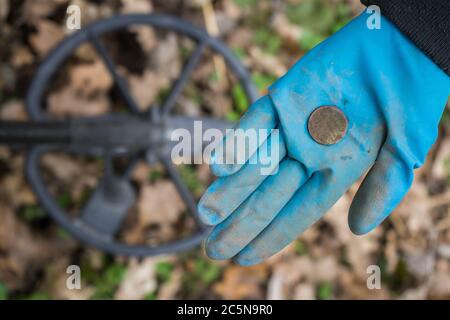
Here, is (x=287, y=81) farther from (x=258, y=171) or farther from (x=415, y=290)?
(x=415, y=290)

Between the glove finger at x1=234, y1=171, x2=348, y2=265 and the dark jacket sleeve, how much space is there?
0.55 m

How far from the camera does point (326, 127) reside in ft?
6.09

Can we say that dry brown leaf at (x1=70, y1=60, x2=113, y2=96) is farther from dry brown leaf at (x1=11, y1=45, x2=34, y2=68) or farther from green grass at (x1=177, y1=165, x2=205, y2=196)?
green grass at (x1=177, y1=165, x2=205, y2=196)

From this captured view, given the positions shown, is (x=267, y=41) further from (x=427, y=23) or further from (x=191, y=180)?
(x=427, y=23)

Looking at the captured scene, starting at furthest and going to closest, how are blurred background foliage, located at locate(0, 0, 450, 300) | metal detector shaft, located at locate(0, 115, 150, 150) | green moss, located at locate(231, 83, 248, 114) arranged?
green moss, located at locate(231, 83, 248, 114), blurred background foliage, located at locate(0, 0, 450, 300), metal detector shaft, located at locate(0, 115, 150, 150)

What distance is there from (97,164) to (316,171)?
1.47m

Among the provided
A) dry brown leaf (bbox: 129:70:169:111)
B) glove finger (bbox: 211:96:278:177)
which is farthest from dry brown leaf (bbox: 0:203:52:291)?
glove finger (bbox: 211:96:278:177)

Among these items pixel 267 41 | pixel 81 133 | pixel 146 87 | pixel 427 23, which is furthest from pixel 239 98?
pixel 427 23

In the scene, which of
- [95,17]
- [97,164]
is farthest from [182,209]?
[95,17]

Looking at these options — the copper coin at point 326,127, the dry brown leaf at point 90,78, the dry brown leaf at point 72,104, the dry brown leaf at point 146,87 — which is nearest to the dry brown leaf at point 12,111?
the dry brown leaf at point 72,104

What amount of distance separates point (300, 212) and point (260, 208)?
0.15 meters

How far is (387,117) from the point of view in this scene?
1812 mm

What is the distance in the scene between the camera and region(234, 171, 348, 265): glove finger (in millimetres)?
1864

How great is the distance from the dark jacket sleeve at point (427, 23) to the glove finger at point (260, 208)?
605mm
